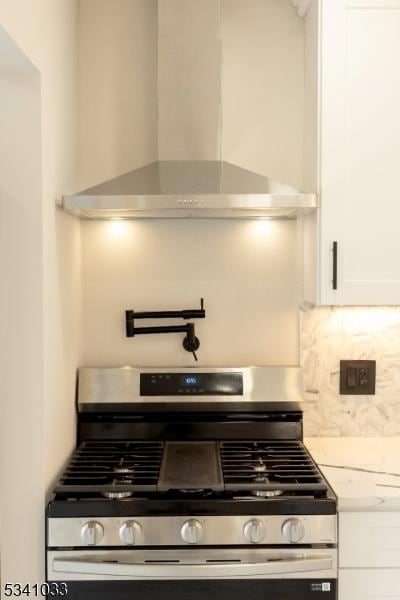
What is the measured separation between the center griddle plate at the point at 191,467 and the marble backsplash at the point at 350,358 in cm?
44

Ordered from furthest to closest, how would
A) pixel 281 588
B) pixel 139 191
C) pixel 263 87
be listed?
pixel 263 87, pixel 139 191, pixel 281 588

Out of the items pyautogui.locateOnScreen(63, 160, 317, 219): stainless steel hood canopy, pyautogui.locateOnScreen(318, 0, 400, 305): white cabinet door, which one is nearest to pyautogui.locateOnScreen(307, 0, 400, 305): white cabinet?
pyautogui.locateOnScreen(318, 0, 400, 305): white cabinet door

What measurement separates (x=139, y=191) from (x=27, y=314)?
530 millimetres

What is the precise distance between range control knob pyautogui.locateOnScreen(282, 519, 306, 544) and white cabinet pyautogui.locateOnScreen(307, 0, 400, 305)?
692 millimetres

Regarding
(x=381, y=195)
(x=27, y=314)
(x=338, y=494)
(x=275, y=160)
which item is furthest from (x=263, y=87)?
(x=338, y=494)

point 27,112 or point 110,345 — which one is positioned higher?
point 27,112

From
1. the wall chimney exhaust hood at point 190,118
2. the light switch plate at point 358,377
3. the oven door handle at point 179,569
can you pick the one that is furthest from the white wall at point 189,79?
the oven door handle at point 179,569

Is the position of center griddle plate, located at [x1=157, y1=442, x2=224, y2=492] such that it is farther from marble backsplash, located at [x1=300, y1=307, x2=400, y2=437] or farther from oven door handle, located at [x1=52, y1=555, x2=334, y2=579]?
marble backsplash, located at [x1=300, y1=307, x2=400, y2=437]

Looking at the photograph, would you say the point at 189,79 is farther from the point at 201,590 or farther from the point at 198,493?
the point at 201,590

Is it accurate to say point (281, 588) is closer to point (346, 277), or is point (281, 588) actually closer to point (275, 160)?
point (346, 277)

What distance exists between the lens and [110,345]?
7.70 ft

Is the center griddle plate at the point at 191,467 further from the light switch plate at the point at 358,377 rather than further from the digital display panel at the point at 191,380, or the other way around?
the light switch plate at the point at 358,377

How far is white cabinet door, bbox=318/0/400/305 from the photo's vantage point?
199 cm

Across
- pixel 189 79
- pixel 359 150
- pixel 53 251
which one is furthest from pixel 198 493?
pixel 189 79
